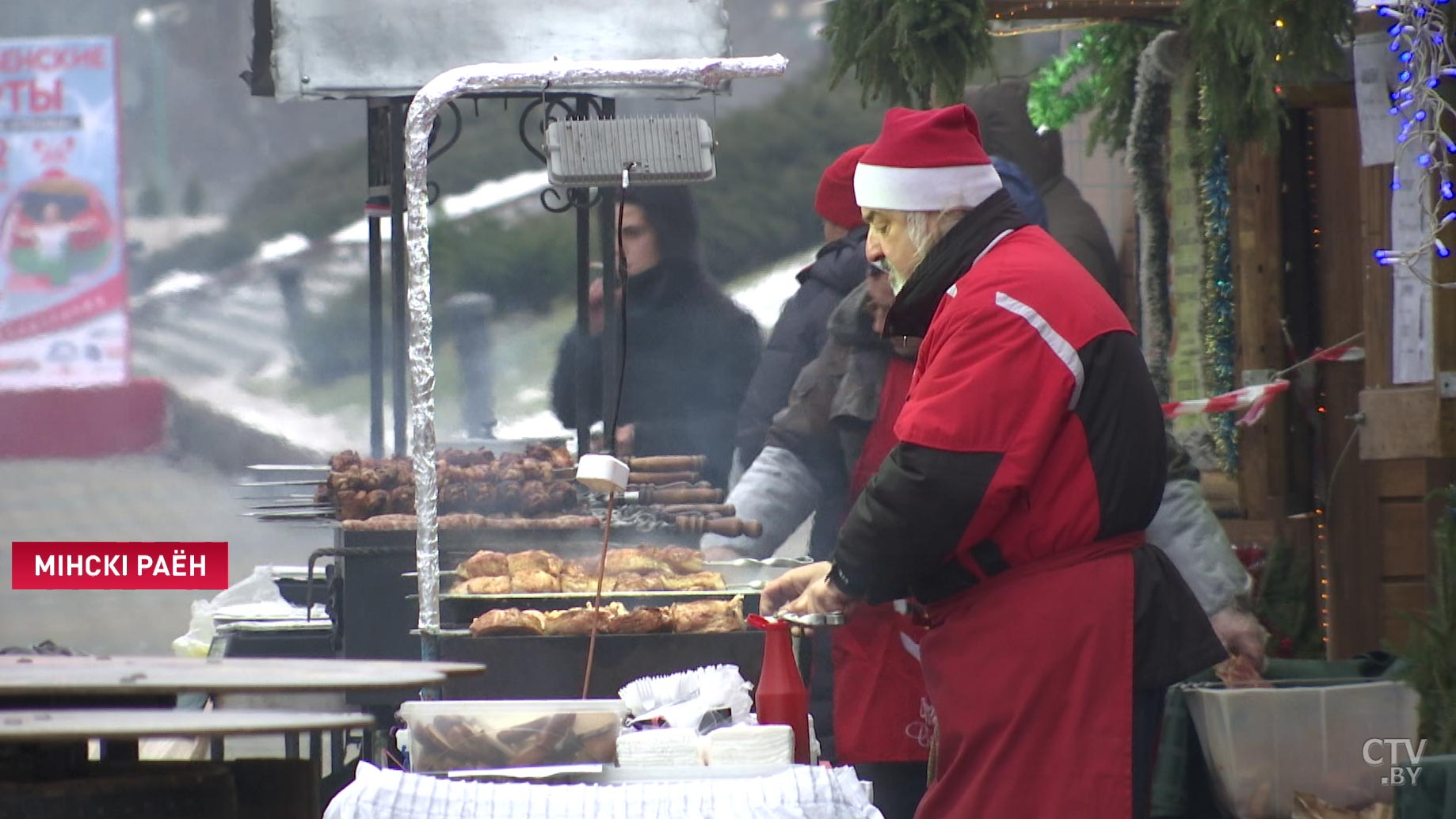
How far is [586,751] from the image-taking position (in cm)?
248

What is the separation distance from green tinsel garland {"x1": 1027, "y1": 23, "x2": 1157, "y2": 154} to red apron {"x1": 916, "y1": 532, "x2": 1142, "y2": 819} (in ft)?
11.0

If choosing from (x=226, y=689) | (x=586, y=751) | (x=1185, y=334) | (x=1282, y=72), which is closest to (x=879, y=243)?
(x=586, y=751)

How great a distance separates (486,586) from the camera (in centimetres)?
332

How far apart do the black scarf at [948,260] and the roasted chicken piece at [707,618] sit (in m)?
0.58

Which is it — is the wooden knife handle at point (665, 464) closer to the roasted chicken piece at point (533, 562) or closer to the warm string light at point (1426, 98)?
the roasted chicken piece at point (533, 562)

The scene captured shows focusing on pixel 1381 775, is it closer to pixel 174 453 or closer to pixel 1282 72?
pixel 1282 72

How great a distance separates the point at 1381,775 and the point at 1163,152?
219 centimetres

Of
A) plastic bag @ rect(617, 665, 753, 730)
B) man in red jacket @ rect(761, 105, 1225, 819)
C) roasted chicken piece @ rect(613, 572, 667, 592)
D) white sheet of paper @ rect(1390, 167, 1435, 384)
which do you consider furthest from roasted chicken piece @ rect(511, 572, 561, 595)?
white sheet of paper @ rect(1390, 167, 1435, 384)

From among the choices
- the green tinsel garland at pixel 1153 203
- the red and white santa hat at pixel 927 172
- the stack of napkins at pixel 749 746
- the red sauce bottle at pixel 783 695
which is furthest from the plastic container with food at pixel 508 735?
the green tinsel garland at pixel 1153 203

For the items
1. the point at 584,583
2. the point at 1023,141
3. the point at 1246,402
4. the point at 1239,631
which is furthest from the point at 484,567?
the point at 1023,141

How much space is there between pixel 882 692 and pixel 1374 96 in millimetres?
2186

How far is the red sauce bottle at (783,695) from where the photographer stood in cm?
264

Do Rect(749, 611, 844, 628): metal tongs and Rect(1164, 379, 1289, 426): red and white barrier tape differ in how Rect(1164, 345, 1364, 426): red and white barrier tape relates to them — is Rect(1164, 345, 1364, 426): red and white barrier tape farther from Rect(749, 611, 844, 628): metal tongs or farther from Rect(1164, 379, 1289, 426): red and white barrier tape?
Rect(749, 611, 844, 628): metal tongs

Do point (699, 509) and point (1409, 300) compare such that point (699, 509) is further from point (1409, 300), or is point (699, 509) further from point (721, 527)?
point (1409, 300)
